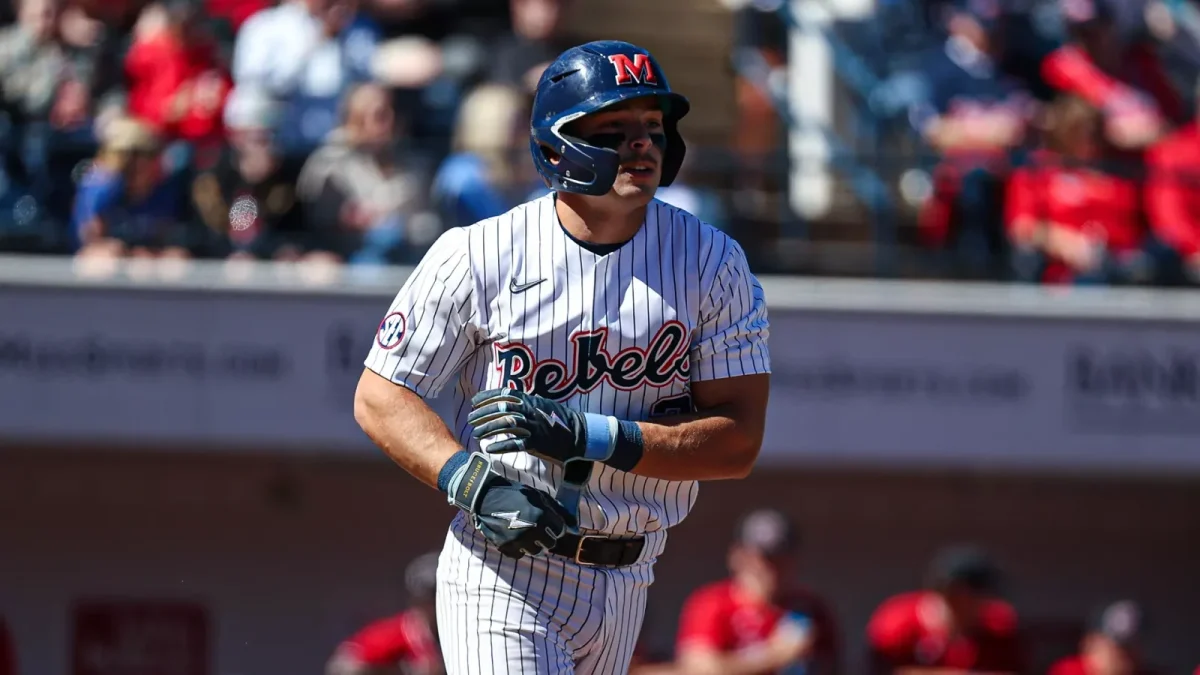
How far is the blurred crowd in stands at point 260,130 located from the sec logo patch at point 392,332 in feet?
13.7

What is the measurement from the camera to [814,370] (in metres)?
8.15

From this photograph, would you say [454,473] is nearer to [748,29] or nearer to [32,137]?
[32,137]

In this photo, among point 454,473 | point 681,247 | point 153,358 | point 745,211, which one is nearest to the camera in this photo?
point 454,473

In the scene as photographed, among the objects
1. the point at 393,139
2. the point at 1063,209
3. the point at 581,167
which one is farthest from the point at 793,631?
the point at 581,167

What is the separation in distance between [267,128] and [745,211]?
92.0 inches

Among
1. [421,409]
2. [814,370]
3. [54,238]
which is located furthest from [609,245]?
[54,238]

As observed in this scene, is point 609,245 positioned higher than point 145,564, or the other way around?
point 609,245

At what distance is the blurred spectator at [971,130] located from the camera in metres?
8.38

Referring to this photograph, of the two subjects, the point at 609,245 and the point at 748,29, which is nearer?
the point at 609,245

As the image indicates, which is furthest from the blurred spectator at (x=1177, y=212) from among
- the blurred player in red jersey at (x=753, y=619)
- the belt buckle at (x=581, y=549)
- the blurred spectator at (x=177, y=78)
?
the belt buckle at (x=581, y=549)

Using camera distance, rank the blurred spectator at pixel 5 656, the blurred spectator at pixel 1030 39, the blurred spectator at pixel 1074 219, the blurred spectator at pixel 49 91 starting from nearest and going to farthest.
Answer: the blurred spectator at pixel 5 656
the blurred spectator at pixel 49 91
the blurred spectator at pixel 1074 219
the blurred spectator at pixel 1030 39

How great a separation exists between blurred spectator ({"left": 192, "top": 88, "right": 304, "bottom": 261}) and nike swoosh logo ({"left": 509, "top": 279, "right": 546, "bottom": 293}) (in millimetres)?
4747

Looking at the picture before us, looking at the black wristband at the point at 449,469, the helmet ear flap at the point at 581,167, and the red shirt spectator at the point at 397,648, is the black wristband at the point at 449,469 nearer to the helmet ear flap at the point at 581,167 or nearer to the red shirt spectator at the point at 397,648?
the helmet ear flap at the point at 581,167

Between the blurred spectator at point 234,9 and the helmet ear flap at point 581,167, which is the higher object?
the blurred spectator at point 234,9
